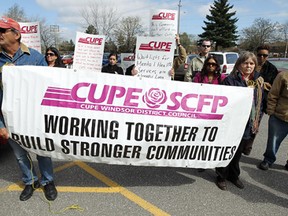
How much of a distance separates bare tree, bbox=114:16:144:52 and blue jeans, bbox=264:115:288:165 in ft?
116

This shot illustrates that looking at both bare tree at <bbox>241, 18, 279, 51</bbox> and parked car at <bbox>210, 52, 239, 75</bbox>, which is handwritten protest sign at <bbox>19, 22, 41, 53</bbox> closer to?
parked car at <bbox>210, 52, 239, 75</bbox>

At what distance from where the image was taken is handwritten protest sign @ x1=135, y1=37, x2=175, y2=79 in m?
4.18

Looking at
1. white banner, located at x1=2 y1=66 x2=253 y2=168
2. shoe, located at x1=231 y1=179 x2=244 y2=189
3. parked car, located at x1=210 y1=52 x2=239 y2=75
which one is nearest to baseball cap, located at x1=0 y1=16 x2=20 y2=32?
white banner, located at x1=2 y1=66 x2=253 y2=168

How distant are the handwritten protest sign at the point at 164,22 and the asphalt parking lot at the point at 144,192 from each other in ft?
7.73

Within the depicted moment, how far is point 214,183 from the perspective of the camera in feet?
11.7

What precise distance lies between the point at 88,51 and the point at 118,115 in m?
3.43

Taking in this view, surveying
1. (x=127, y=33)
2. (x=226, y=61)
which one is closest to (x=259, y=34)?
(x=127, y=33)

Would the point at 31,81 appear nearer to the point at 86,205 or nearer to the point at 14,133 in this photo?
the point at 14,133

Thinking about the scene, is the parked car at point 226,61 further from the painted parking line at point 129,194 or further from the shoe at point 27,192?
the shoe at point 27,192

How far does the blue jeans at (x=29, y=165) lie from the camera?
3010 mm

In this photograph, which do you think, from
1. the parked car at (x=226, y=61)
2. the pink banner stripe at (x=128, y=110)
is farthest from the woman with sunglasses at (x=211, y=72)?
the parked car at (x=226, y=61)

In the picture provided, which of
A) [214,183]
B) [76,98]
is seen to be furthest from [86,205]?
[214,183]

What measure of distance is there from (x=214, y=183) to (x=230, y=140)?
0.86m

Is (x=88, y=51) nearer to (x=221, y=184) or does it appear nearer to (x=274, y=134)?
(x=221, y=184)
